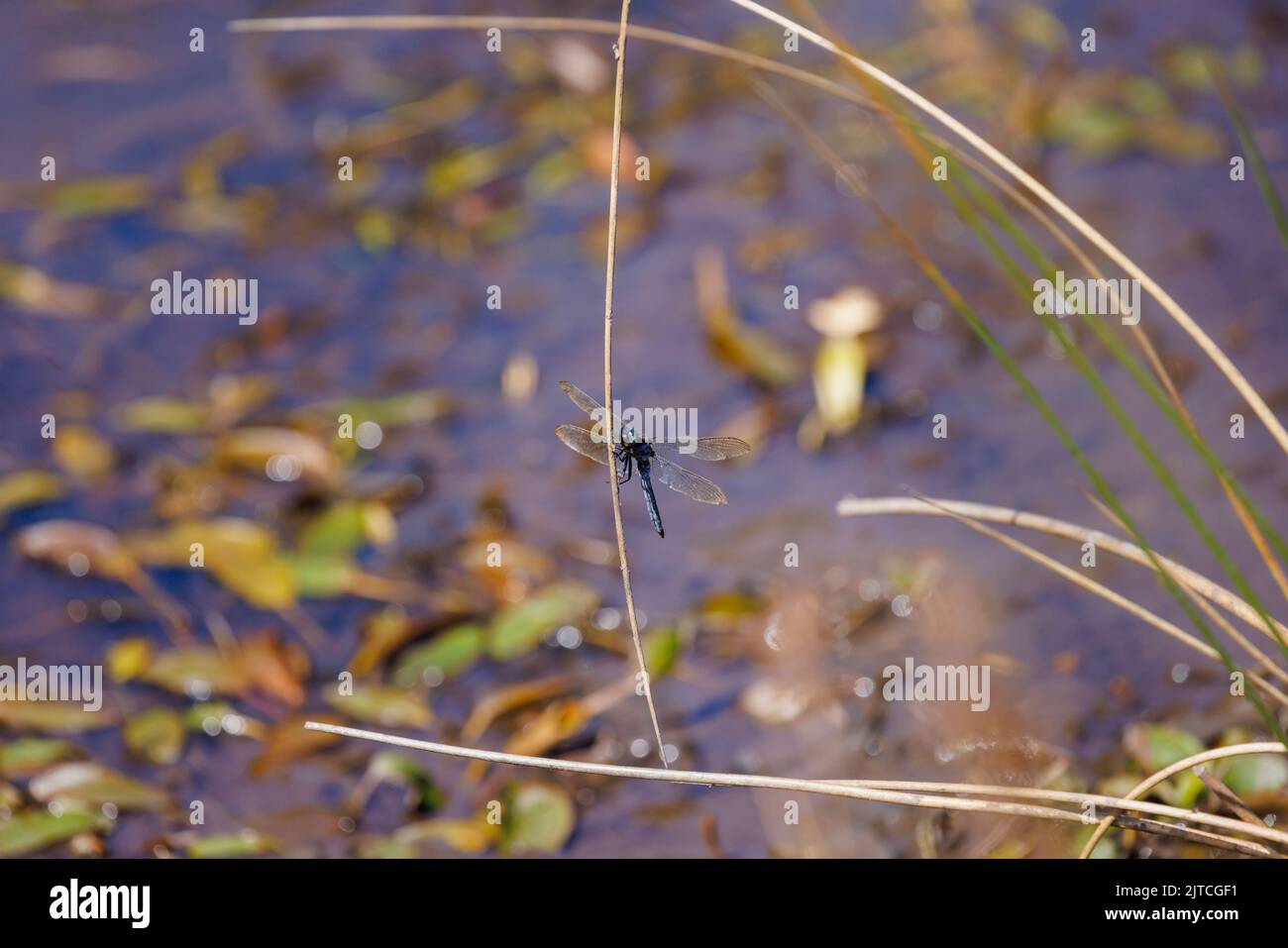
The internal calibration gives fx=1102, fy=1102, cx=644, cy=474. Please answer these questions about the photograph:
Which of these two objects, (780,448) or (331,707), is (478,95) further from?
(331,707)

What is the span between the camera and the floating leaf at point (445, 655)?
151 centimetres

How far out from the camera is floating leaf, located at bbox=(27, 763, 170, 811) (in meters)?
1.37

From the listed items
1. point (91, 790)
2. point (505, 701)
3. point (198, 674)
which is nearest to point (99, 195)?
point (198, 674)

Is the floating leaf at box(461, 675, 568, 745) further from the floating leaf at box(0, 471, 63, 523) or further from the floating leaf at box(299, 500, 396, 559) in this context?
the floating leaf at box(0, 471, 63, 523)

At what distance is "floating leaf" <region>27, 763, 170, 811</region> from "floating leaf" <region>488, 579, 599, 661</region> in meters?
0.47

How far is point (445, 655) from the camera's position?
1.53m

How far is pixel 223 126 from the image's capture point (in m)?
2.52

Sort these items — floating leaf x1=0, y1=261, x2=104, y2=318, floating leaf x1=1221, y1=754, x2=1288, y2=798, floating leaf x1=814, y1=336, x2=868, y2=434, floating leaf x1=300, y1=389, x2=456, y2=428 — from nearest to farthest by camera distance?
floating leaf x1=1221, y1=754, x2=1288, y2=798
floating leaf x1=814, y1=336, x2=868, y2=434
floating leaf x1=300, y1=389, x2=456, y2=428
floating leaf x1=0, y1=261, x2=104, y2=318

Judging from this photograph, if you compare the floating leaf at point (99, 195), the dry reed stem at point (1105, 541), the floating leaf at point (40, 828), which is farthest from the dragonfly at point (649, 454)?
the floating leaf at point (99, 195)

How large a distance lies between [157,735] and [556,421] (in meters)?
0.79

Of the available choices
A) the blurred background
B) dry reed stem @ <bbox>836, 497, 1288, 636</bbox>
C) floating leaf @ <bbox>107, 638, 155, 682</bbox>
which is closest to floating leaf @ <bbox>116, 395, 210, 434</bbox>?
the blurred background

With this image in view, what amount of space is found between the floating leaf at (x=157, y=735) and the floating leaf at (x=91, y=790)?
0.14ft
